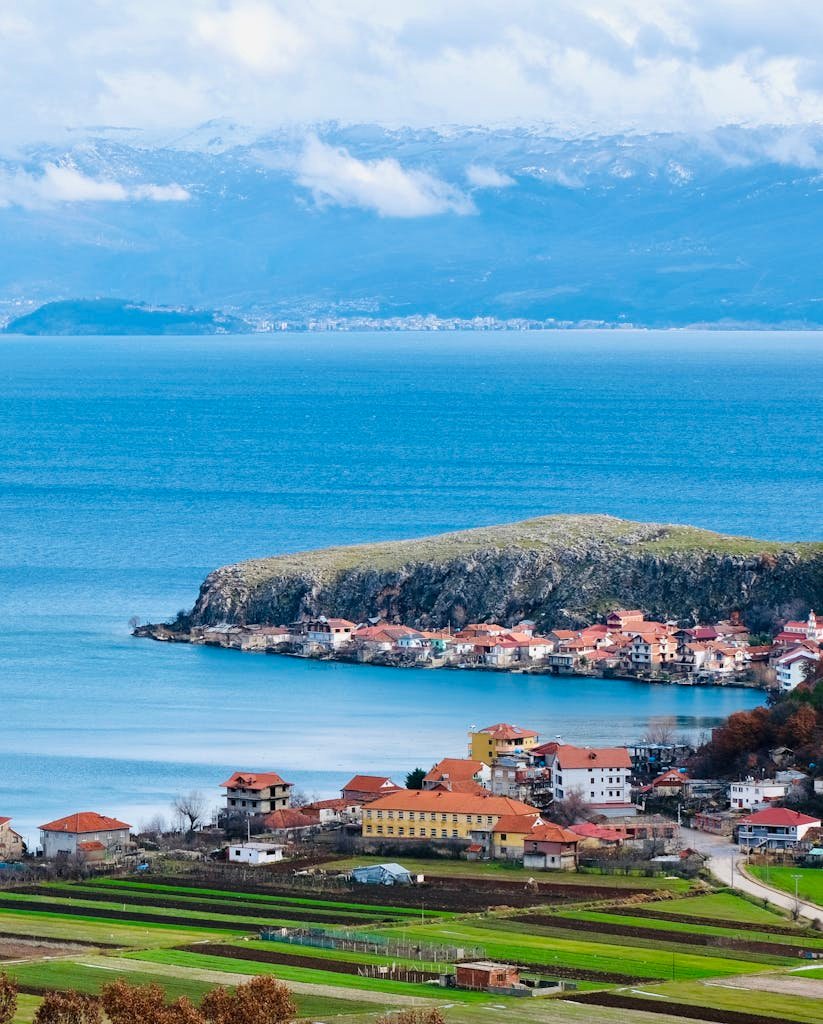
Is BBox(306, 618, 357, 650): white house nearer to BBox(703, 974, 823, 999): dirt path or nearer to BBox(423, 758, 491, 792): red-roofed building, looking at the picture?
BBox(423, 758, 491, 792): red-roofed building

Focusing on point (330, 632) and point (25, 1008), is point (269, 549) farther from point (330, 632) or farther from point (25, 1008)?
point (25, 1008)

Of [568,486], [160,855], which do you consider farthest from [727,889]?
[568,486]

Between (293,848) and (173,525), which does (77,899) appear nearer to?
(293,848)

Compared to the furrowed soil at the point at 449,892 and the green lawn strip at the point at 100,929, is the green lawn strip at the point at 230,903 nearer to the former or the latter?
the furrowed soil at the point at 449,892

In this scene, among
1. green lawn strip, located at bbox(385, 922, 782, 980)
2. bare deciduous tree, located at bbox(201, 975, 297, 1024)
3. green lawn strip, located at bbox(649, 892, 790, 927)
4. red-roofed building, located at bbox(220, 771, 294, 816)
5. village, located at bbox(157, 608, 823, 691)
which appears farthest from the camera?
village, located at bbox(157, 608, 823, 691)

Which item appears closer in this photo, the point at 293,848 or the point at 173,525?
the point at 293,848

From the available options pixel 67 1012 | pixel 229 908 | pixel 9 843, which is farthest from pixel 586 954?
pixel 9 843

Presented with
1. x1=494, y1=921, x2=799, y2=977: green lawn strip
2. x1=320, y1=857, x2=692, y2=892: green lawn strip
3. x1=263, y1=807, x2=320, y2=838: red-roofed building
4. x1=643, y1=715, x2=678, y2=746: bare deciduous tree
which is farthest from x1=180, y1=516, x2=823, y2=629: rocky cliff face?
x1=494, y1=921, x2=799, y2=977: green lawn strip
